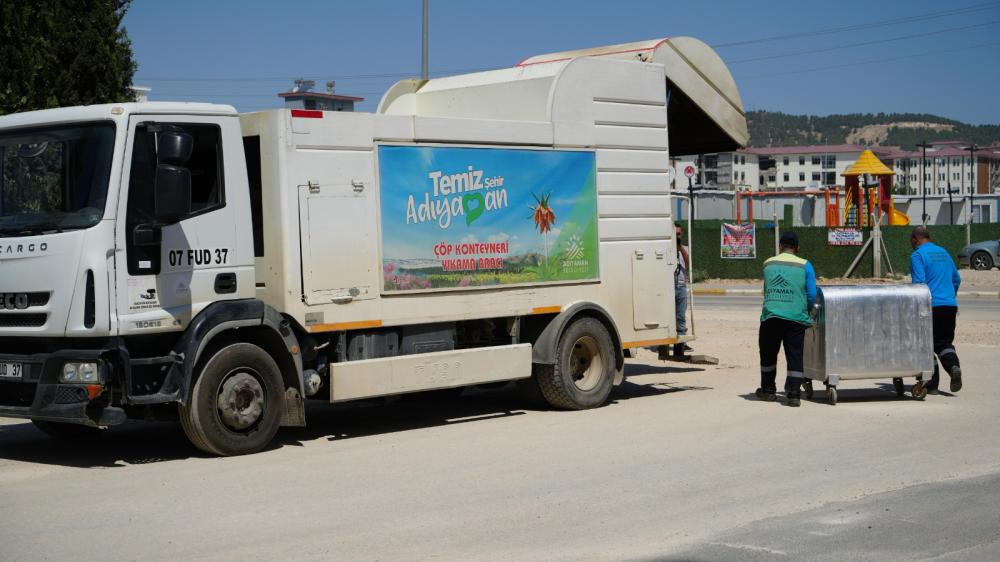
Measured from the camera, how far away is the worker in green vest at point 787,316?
41.1 feet

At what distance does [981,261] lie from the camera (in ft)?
132

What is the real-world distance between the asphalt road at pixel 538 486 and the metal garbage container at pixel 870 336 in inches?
14.7

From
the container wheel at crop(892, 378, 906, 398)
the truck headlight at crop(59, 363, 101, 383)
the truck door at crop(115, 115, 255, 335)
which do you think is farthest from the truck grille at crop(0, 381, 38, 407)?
the container wheel at crop(892, 378, 906, 398)

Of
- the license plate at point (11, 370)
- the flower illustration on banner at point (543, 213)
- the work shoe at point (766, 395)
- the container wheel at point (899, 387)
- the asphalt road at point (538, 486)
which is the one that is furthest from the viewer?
the container wheel at point (899, 387)

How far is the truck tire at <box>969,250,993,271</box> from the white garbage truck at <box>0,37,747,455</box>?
96.7ft

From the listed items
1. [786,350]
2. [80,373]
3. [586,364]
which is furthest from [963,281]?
[80,373]

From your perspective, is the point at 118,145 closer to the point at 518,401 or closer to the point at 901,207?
the point at 518,401

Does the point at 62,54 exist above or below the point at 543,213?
above

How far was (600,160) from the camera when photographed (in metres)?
12.7

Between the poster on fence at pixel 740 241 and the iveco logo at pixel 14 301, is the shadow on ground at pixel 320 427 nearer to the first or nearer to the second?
the iveco logo at pixel 14 301

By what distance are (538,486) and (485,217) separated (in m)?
3.86

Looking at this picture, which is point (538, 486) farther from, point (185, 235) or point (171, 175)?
point (171, 175)

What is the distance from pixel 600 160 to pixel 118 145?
5292 mm

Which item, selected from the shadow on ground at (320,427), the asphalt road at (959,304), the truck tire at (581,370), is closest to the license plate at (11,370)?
the shadow on ground at (320,427)
